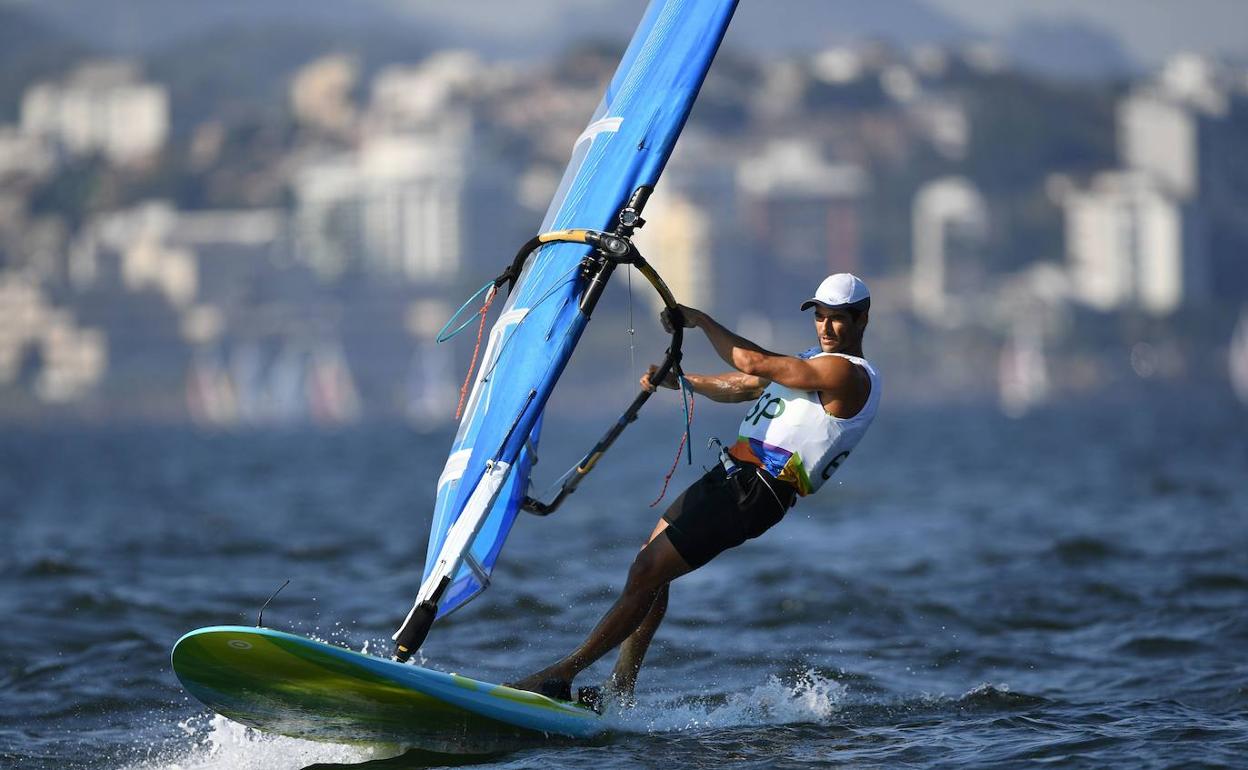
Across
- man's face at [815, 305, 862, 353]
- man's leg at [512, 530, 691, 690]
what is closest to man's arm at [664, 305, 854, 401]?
man's face at [815, 305, 862, 353]

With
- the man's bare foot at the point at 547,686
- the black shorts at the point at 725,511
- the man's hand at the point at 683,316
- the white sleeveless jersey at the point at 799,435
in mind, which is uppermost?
the man's hand at the point at 683,316

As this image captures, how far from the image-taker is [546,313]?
261 inches

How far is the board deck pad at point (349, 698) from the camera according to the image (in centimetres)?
597

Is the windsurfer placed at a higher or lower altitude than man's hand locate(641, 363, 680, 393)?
lower

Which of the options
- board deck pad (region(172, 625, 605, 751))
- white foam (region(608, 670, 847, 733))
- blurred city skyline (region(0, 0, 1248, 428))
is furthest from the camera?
blurred city skyline (region(0, 0, 1248, 428))

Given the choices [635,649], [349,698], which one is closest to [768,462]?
[635,649]

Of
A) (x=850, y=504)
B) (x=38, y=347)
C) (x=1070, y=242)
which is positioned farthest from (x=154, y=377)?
(x=850, y=504)

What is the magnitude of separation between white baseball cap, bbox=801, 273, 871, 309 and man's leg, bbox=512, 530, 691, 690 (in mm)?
995

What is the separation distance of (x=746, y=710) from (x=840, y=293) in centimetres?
179

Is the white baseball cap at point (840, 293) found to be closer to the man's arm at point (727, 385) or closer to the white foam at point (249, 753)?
the man's arm at point (727, 385)

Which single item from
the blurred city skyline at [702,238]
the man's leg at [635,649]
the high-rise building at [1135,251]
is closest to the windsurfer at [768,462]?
the man's leg at [635,649]

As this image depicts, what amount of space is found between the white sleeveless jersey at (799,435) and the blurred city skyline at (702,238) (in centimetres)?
10622

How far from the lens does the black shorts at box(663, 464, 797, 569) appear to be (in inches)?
257

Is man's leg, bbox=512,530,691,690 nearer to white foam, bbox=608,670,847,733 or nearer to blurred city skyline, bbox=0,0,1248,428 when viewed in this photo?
white foam, bbox=608,670,847,733
